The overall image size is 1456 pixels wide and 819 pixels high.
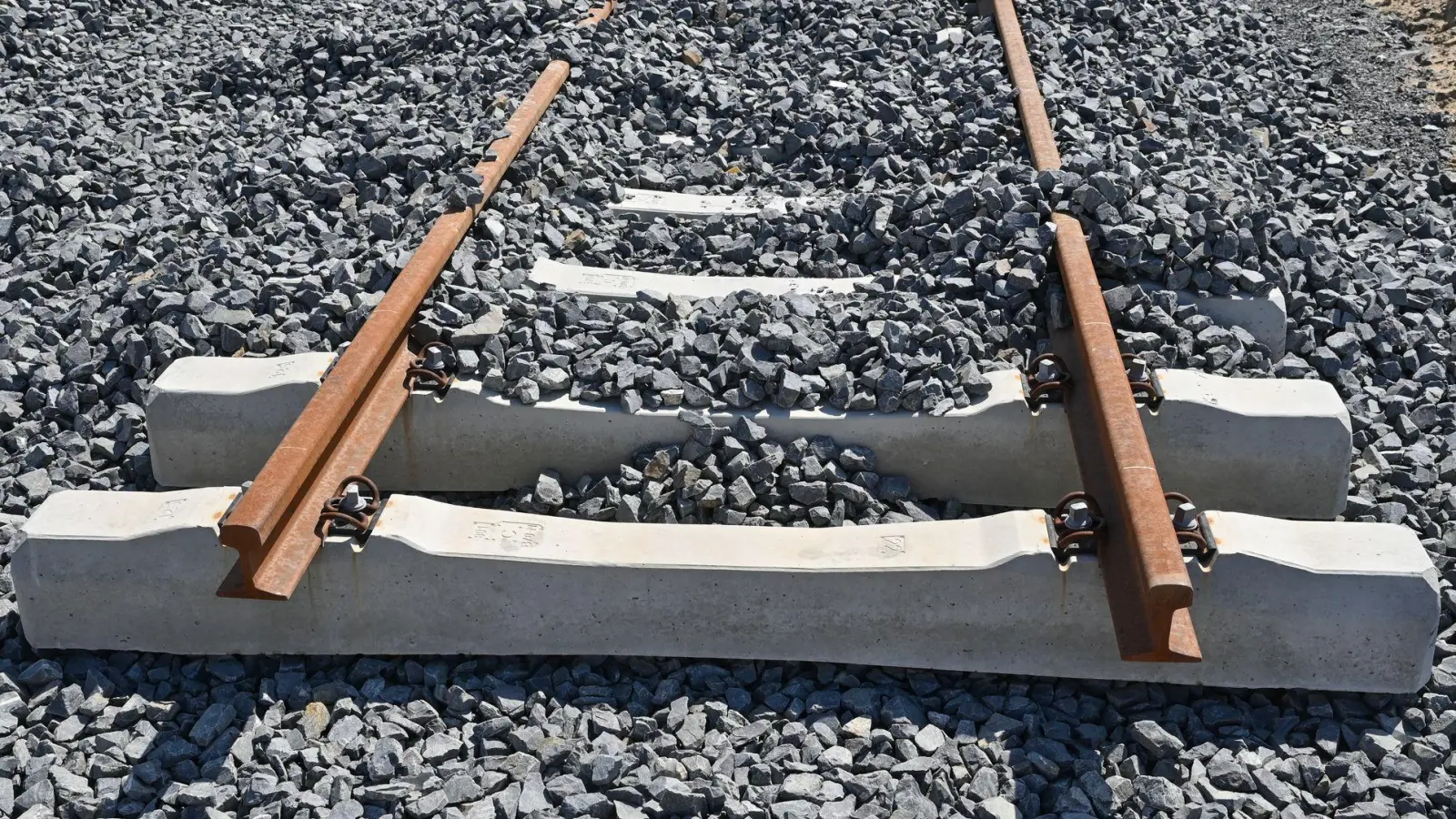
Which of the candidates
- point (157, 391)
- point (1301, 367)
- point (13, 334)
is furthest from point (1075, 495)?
point (13, 334)

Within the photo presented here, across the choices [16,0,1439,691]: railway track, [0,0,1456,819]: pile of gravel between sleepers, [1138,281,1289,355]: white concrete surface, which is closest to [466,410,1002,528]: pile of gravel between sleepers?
[16,0,1439,691]: railway track

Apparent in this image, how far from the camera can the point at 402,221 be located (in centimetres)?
587

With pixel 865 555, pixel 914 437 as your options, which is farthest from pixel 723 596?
pixel 914 437

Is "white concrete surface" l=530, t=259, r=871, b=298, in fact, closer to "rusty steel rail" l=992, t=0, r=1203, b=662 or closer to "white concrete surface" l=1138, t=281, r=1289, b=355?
"rusty steel rail" l=992, t=0, r=1203, b=662

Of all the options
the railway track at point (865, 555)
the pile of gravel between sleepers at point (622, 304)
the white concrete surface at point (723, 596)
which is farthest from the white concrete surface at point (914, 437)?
the white concrete surface at point (723, 596)

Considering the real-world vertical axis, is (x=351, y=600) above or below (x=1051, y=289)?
below

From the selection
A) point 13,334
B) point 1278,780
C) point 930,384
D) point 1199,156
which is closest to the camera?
point 1278,780

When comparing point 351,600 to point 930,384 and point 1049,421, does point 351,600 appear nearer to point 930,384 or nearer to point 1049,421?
point 930,384

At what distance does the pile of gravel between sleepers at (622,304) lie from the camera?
3.60m

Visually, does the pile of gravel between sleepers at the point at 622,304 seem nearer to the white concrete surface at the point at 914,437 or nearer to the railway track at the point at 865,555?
the railway track at the point at 865,555

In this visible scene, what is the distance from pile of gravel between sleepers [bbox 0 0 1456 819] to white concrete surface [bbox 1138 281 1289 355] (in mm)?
94

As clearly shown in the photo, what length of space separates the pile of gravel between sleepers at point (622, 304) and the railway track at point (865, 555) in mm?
104

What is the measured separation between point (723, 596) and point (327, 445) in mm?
1262

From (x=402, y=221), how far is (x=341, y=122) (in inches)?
68.7
